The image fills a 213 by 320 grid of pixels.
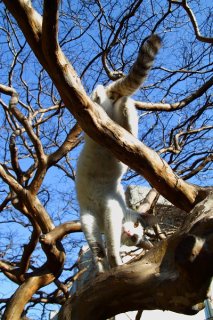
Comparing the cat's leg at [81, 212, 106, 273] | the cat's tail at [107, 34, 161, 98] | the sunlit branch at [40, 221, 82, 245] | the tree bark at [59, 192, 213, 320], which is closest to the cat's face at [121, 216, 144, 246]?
the cat's leg at [81, 212, 106, 273]

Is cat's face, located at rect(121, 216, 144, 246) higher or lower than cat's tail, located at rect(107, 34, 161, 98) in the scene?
lower

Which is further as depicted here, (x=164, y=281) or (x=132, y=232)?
(x=132, y=232)

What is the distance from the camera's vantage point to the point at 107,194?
13.6 ft

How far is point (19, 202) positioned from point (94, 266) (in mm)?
2935

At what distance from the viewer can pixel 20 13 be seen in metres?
2.88

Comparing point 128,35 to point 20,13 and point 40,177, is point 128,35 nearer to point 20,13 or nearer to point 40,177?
point 40,177

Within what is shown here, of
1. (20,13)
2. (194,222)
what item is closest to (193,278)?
(194,222)

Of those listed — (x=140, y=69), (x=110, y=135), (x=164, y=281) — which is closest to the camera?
(x=164, y=281)

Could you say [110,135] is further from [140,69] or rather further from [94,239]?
[94,239]

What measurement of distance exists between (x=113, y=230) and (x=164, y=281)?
1572mm

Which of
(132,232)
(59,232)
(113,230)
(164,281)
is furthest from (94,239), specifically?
(59,232)

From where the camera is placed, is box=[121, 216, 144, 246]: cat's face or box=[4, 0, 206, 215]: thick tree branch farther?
box=[121, 216, 144, 246]: cat's face

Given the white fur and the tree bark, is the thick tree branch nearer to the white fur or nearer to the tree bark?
the tree bark

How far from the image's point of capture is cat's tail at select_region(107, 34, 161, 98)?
321 centimetres
